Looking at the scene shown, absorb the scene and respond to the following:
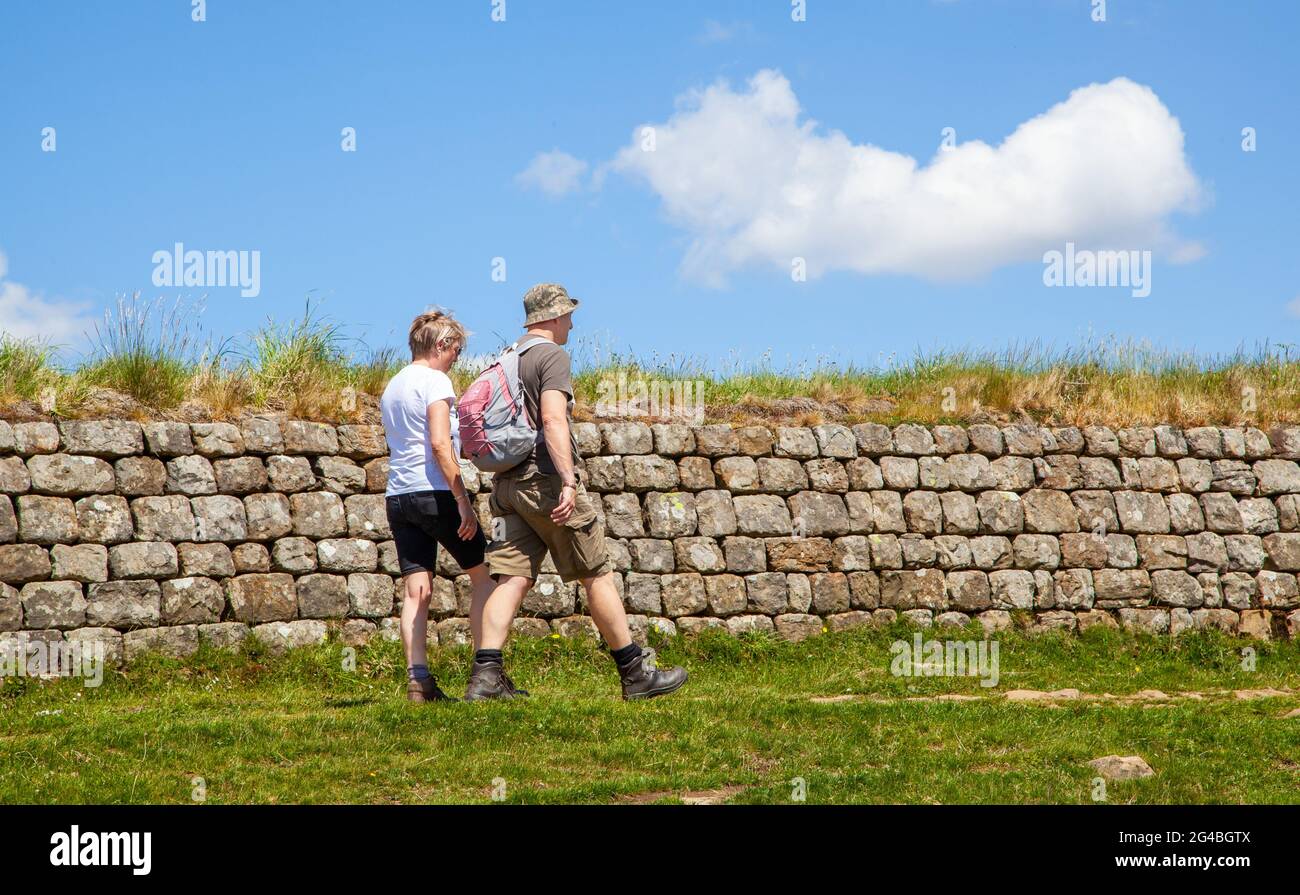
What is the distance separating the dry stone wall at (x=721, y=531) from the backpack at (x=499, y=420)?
127 inches

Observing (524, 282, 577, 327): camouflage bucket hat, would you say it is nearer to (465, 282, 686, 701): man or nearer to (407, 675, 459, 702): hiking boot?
(465, 282, 686, 701): man

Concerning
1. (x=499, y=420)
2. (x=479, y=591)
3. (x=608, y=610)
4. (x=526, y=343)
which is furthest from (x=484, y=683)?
(x=526, y=343)

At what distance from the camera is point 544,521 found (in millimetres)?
6492

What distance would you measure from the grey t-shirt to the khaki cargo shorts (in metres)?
0.05

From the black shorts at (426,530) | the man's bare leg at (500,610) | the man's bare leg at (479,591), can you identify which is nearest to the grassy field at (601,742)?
the man's bare leg at (500,610)

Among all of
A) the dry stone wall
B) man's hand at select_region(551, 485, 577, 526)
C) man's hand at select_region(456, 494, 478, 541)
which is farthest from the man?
the dry stone wall

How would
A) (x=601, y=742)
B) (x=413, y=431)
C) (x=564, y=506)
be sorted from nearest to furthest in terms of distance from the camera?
(x=601, y=742) < (x=564, y=506) < (x=413, y=431)

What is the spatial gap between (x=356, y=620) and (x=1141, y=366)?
900cm

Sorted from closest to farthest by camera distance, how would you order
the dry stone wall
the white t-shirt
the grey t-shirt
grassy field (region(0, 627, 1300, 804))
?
grassy field (region(0, 627, 1300, 804)), the grey t-shirt, the white t-shirt, the dry stone wall

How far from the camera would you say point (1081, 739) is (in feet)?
20.8

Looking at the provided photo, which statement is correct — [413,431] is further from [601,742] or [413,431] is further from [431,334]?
[601,742]

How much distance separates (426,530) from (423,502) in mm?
182

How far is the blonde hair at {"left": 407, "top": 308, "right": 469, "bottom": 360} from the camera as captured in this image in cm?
690

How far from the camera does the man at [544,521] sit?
6379 millimetres
